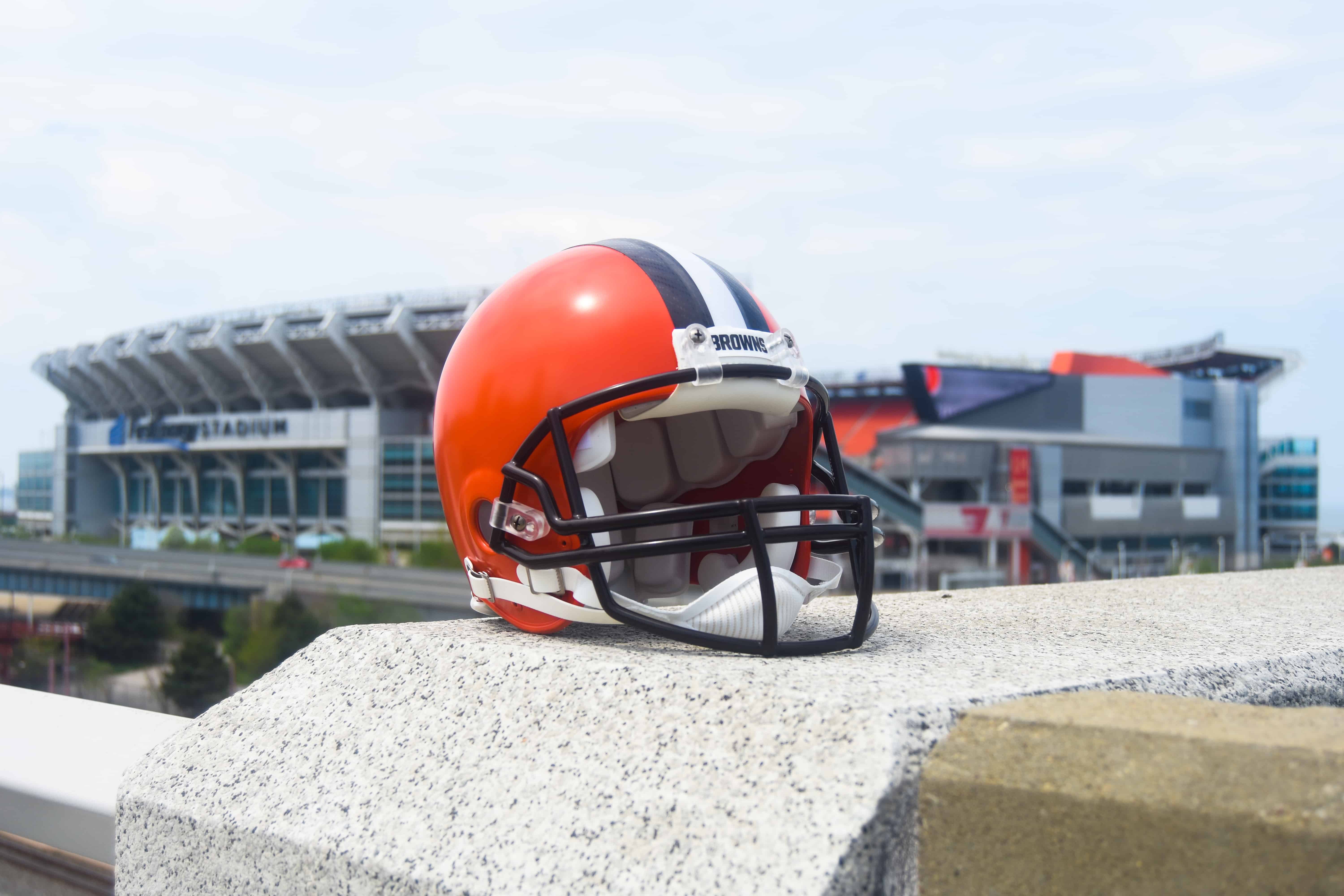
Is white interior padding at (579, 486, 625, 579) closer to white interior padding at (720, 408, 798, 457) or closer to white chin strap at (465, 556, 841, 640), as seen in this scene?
white chin strap at (465, 556, 841, 640)

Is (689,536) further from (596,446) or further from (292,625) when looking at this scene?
(292,625)

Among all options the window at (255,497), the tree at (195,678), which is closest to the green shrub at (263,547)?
the window at (255,497)

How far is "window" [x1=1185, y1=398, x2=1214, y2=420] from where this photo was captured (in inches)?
1715

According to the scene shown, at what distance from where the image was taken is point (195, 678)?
25.5 metres

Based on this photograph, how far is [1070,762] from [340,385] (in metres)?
41.5

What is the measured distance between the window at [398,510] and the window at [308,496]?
4434 millimetres

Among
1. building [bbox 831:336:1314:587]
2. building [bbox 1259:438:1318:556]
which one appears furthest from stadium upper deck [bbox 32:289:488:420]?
building [bbox 1259:438:1318:556]

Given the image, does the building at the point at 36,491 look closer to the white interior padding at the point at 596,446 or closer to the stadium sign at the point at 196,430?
the stadium sign at the point at 196,430

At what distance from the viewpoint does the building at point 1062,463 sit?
36406 millimetres

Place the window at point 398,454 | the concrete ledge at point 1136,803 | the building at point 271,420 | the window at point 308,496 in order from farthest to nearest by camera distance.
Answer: the window at point 308,496 < the window at point 398,454 < the building at point 271,420 < the concrete ledge at point 1136,803

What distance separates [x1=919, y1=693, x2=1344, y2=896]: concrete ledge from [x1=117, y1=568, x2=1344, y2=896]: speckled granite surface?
0.07 m

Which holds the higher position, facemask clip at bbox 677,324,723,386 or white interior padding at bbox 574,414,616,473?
facemask clip at bbox 677,324,723,386

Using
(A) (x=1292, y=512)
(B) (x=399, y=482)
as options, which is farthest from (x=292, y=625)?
(A) (x=1292, y=512)

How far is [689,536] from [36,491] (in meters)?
64.3
